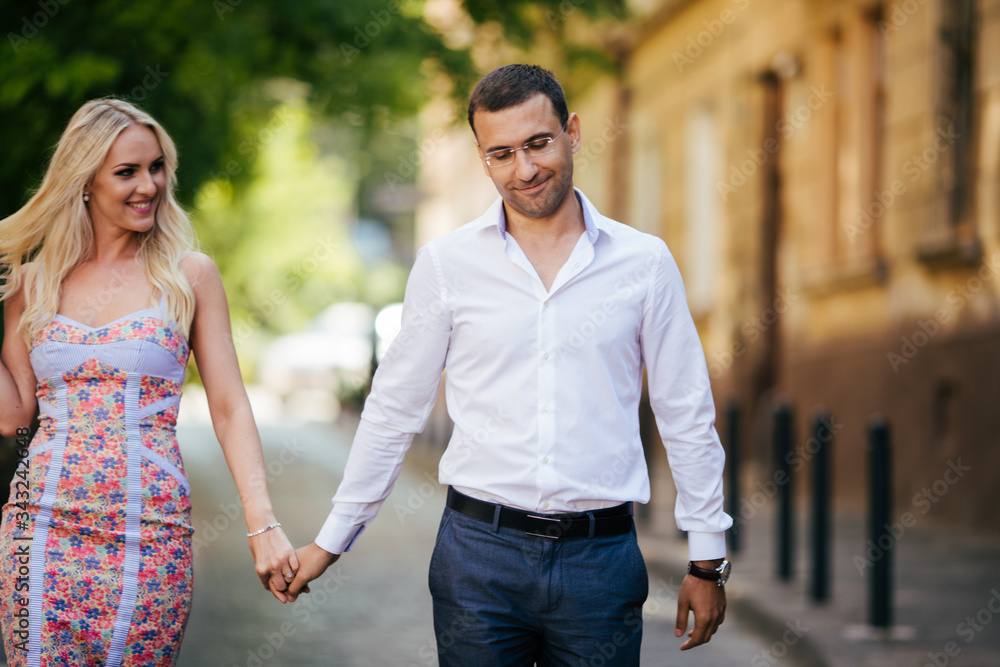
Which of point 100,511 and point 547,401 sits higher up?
point 547,401

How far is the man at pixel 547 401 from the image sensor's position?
3166mm

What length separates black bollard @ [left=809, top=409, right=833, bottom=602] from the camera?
773 cm

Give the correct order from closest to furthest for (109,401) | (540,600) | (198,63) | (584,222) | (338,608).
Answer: (540,600) → (109,401) → (584,222) → (338,608) → (198,63)

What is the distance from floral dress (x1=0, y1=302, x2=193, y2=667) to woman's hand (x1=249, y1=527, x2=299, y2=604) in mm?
271

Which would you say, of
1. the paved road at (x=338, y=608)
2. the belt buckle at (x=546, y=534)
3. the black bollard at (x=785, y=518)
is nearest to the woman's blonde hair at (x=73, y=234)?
the belt buckle at (x=546, y=534)

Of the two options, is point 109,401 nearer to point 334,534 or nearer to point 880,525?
point 334,534

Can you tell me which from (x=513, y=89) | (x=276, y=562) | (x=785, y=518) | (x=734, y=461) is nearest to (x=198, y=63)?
(x=734, y=461)

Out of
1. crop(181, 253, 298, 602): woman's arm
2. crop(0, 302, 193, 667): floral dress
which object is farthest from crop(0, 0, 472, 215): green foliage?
crop(0, 302, 193, 667): floral dress

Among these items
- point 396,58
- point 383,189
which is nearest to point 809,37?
point 396,58

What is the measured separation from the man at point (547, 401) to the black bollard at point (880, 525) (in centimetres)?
378

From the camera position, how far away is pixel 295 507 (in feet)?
41.9

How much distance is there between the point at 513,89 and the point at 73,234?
116 centimetres

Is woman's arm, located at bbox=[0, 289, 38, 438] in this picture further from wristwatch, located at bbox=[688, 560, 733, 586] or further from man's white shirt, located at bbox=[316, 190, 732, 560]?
wristwatch, located at bbox=[688, 560, 733, 586]

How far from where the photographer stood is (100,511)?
321 centimetres
